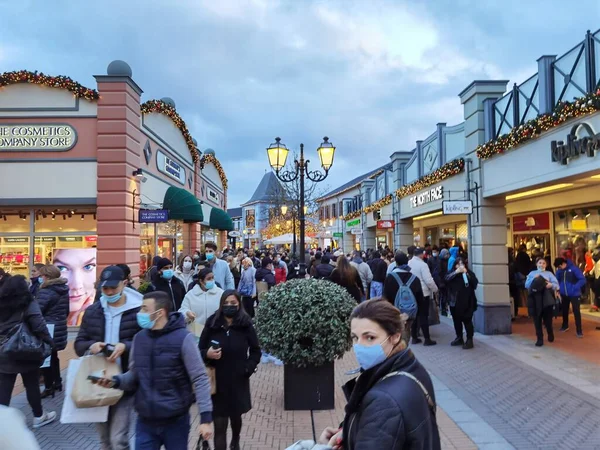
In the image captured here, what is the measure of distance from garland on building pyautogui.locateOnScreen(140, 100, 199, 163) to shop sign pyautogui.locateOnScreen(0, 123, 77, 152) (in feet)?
7.29

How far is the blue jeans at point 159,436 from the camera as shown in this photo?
3.33 meters

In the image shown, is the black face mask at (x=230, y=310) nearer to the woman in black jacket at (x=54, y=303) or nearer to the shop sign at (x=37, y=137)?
the woman in black jacket at (x=54, y=303)

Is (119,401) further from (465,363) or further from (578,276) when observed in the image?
(578,276)

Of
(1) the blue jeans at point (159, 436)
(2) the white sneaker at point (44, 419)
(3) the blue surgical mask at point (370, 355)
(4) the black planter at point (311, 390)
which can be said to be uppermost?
(3) the blue surgical mask at point (370, 355)

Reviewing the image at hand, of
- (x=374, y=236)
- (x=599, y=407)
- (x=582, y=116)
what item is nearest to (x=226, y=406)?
(x=599, y=407)

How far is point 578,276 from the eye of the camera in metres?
10.3

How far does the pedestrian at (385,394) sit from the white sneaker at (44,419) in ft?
15.3

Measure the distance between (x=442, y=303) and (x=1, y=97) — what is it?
13.2 m

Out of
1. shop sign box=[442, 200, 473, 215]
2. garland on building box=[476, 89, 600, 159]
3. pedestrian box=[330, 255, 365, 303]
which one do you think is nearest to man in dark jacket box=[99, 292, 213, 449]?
pedestrian box=[330, 255, 365, 303]

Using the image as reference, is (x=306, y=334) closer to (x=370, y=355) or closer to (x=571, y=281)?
(x=370, y=355)

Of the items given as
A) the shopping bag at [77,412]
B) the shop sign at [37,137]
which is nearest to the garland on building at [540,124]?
the shopping bag at [77,412]

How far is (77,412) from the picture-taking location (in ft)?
12.0

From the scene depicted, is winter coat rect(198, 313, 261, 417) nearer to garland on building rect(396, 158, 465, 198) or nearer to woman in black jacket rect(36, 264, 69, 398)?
woman in black jacket rect(36, 264, 69, 398)

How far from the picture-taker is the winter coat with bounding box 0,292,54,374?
5117 mm
